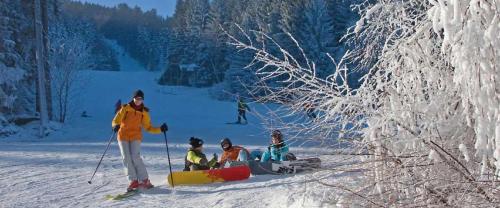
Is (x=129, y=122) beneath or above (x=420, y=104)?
beneath

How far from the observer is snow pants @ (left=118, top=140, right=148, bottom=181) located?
27.9 ft

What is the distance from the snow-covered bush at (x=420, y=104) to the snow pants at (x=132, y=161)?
15.6ft

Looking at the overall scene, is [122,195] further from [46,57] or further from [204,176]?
[46,57]

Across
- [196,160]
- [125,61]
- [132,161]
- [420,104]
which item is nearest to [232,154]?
[196,160]

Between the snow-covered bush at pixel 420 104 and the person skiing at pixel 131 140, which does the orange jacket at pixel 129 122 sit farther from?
the snow-covered bush at pixel 420 104

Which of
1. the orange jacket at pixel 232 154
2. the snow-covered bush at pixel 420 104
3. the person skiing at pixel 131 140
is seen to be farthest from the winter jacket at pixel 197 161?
the snow-covered bush at pixel 420 104

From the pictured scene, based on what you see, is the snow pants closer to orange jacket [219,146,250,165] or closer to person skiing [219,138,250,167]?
person skiing [219,138,250,167]

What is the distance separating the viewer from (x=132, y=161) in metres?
8.56

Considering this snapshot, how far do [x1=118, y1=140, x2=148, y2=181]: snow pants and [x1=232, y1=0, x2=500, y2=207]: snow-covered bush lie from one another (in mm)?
4756

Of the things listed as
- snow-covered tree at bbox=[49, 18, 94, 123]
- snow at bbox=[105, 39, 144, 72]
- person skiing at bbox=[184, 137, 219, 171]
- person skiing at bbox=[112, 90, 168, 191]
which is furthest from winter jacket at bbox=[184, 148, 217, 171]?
snow at bbox=[105, 39, 144, 72]

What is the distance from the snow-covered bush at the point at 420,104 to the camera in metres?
2.70

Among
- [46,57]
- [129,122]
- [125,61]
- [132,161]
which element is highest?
[125,61]

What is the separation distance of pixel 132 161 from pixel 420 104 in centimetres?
593

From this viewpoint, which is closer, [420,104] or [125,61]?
[420,104]
